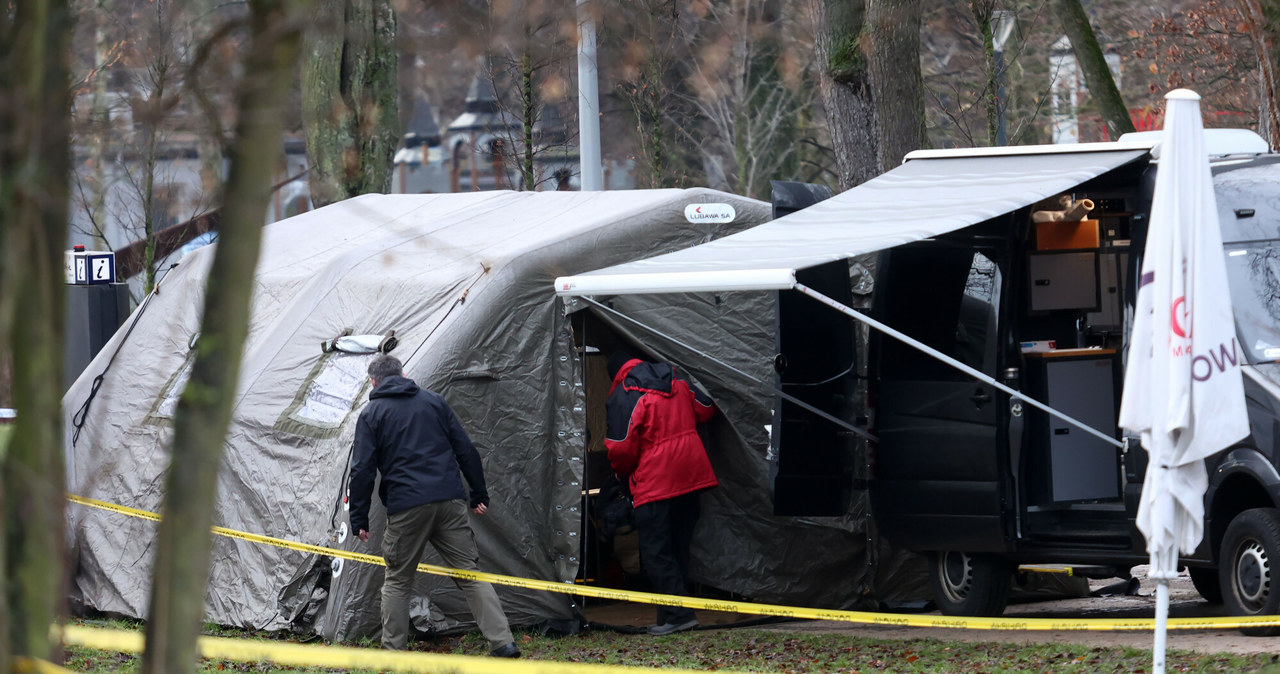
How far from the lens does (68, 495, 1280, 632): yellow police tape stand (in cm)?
739

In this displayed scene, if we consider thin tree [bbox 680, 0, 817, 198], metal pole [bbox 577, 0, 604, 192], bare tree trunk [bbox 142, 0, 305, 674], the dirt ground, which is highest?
thin tree [bbox 680, 0, 817, 198]

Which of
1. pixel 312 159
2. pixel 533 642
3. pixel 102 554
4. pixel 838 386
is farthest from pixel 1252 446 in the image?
pixel 312 159

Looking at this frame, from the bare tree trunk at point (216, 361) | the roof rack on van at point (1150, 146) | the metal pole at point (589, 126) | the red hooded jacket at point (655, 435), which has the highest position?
the metal pole at point (589, 126)

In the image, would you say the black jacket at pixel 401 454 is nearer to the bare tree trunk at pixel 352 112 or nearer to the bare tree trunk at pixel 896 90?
the bare tree trunk at pixel 896 90

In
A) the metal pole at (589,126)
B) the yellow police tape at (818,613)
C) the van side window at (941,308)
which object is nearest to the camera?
the yellow police tape at (818,613)

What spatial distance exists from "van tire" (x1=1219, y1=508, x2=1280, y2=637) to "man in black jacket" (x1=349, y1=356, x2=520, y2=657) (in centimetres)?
392

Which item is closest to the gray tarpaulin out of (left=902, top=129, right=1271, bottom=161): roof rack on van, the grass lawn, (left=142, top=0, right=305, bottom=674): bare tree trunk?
the grass lawn

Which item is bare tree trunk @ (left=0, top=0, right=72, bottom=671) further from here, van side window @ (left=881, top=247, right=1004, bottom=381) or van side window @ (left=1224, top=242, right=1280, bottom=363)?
van side window @ (left=881, top=247, right=1004, bottom=381)

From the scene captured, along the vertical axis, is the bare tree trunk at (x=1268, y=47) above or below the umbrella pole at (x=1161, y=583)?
above

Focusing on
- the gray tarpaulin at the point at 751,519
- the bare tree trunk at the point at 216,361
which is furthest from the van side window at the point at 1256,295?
the bare tree trunk at the point at 216,361

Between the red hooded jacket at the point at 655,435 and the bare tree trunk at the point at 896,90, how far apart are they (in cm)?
308

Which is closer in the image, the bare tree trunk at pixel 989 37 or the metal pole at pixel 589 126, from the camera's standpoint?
the bare tree trunk at pixel 989 37

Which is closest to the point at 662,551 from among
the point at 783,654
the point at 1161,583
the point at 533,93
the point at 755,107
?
the point at 783,654

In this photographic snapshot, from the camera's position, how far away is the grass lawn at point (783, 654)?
7590 mm
